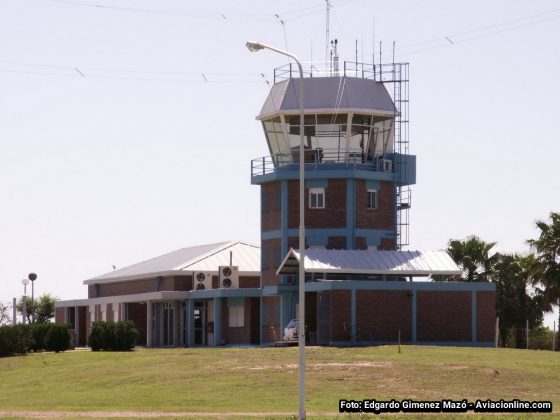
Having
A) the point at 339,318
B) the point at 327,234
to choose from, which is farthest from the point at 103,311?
the point at 339,318

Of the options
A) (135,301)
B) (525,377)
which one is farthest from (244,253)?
(525,377)

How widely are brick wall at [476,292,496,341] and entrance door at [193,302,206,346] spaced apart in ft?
63.7

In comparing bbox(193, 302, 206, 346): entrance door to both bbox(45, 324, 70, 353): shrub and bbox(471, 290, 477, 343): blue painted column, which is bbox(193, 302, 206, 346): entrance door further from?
bbox(471, 290, 477, 343): blue painted column

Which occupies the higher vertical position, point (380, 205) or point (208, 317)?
point (380, 205)

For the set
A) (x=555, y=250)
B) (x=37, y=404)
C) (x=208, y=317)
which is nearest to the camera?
(x=37, y=404)

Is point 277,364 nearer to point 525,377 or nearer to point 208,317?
point 525,377

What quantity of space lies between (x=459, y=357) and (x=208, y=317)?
96.4ft

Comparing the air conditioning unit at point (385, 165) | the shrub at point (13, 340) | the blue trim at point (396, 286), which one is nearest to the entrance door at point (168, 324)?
the shrub at point (13, 340)

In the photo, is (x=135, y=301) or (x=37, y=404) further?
(x=135, y=301)

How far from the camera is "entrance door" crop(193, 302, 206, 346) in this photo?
8344 cm

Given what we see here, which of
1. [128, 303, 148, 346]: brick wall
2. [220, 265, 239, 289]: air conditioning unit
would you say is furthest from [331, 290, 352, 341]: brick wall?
[128, 303, 148, 346]: brick wall

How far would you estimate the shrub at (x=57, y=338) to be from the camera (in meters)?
Result: 75.8

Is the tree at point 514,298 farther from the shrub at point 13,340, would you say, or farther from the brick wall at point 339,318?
the shrub at point 13,340

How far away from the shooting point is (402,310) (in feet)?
230
